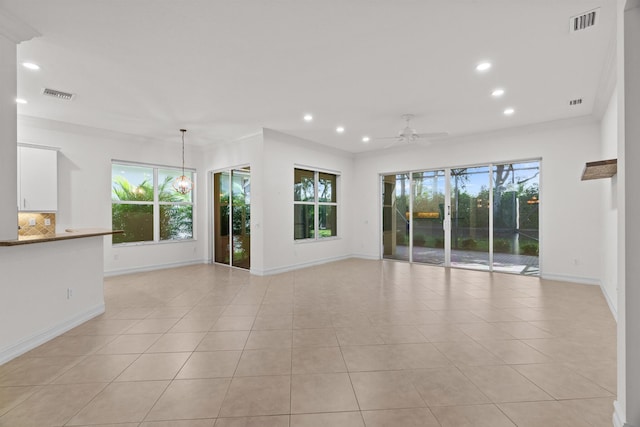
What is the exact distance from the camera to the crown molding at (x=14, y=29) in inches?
104

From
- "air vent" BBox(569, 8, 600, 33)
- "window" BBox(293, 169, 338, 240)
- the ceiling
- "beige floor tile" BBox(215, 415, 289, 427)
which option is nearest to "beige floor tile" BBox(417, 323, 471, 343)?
"beige floor tile" BBox(215, 415, 289, 427)

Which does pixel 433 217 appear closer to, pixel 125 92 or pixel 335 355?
pixel 335 355

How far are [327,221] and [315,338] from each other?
5.16 m

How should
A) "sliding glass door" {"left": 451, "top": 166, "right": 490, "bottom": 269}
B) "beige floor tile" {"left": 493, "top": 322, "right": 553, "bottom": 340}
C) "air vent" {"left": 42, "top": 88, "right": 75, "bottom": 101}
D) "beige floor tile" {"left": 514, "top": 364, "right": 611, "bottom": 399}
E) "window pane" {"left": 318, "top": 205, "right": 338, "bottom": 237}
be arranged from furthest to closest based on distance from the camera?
"window pane" {"left": 318, "top": 205, "right": 338, "bottom": 237}
"sliding glass door" {"left": 451, "top": 166, "right": 490, "bottom": 269}
"air vent" {"left": 42, "top": 88, "right": 75, "bottom": 101}
"beige floor tile" {"left": 493, "top": 322, "right": 553, "bottom": 340}
"beige floor tile" {"left": 514, "top": 364, "right": 611, "bottom": 399}

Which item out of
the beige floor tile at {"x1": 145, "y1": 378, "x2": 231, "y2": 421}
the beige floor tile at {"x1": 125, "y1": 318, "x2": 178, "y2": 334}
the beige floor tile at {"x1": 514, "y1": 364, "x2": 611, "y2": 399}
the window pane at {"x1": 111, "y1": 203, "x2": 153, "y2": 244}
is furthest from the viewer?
the window pane at {"x1": 111, "y1": 203, "x2": 153, "y2": 244}

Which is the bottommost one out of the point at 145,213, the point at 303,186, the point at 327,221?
the point at 327,221

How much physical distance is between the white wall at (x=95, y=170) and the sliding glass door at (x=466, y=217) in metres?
5.65

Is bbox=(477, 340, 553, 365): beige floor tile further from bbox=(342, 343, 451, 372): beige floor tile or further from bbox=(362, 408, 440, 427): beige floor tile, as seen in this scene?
bbox=(362, 408, 440, 427): beige floor tile

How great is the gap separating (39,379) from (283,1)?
11.8 feet

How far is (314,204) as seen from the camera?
Answer: 7.68 meters

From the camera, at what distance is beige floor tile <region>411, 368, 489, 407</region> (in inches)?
81.2

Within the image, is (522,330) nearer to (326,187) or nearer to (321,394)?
(321,394)

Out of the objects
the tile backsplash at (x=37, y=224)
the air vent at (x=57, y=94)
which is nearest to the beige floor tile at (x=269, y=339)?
the air vent at (x=57, y=94)

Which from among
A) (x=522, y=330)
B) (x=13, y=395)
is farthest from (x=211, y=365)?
(x=522, y=330)
